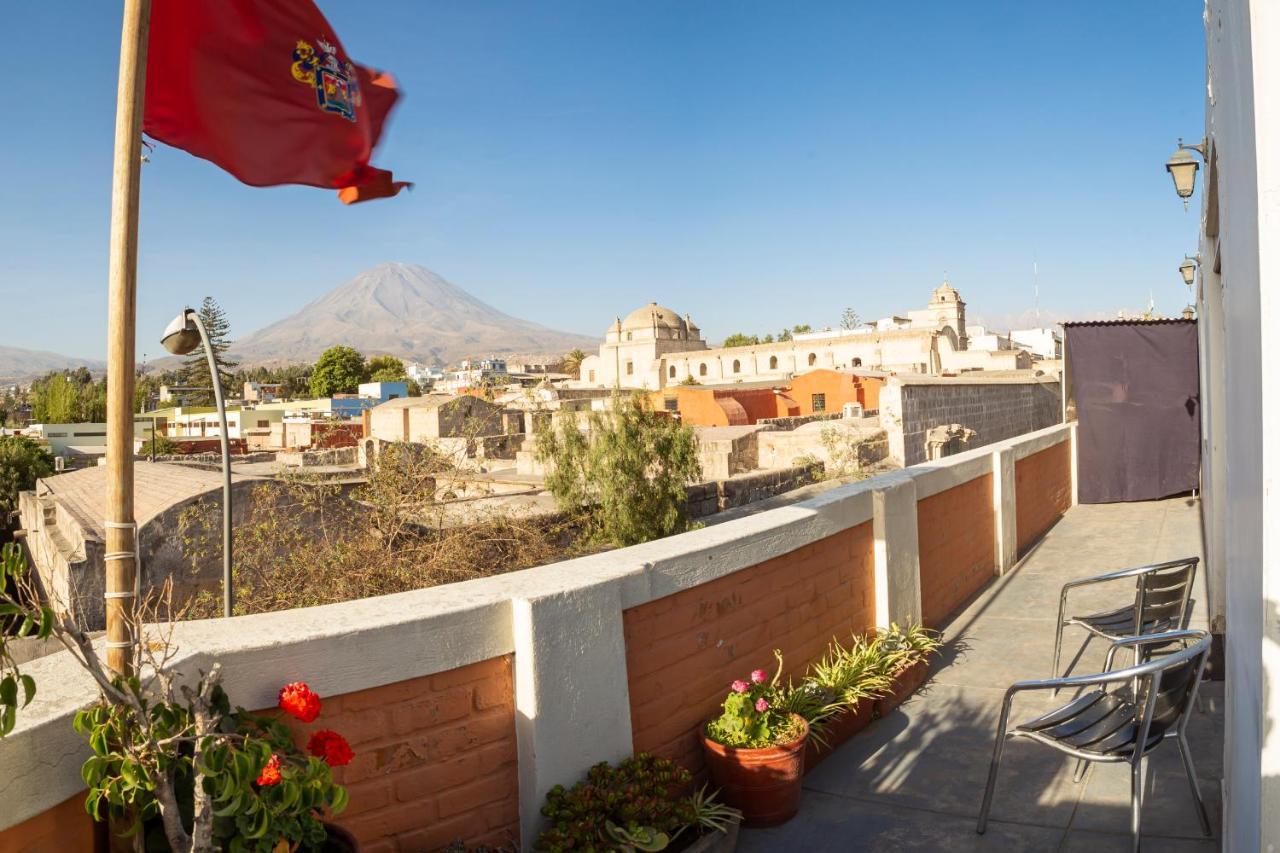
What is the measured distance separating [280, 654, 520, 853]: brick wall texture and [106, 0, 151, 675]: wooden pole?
55cm

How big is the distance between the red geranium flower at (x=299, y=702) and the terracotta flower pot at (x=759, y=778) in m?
1.79

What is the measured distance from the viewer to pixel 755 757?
3.32m

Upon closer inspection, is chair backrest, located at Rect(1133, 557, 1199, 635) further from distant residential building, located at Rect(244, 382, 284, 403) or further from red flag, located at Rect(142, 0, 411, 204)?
distant residential building, located at Rect(244, 382, 284, 403)

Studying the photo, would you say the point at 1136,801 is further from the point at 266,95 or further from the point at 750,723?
the point at 266,95

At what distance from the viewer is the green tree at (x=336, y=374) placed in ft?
262

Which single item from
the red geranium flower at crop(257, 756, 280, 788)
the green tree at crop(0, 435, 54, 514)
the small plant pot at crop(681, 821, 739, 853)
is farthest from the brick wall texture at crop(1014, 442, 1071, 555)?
the green tree at crop(0, 435, 54, 514)

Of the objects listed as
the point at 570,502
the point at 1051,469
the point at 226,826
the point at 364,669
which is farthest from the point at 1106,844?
the point at 570,502

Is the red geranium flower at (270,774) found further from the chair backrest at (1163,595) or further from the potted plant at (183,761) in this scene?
the chair backrest at (1163,595)

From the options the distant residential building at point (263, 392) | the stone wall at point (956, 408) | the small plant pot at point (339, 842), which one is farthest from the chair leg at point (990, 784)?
the distant residential building at point (263, 392)

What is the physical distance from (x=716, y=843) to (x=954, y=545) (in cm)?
387

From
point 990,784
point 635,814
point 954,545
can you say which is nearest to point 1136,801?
point 990,784

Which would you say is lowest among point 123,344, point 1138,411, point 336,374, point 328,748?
point 328,748

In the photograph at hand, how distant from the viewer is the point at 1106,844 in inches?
122

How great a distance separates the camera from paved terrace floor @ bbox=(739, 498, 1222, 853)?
3.21 meters
